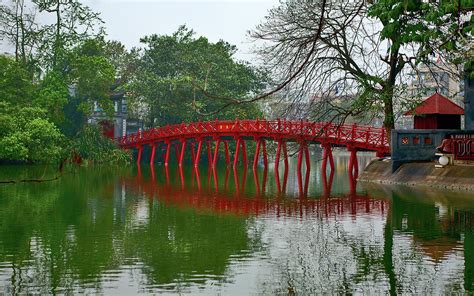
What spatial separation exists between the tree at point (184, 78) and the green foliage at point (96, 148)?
878 cm

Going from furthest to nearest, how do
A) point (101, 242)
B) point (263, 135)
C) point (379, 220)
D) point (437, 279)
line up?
point (263, 135), point (379, 220), point (101, 242), point (437, 279)

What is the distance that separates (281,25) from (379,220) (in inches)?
587

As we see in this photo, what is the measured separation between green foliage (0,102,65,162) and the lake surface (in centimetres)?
1850

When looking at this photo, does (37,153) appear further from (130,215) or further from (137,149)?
(130,215)

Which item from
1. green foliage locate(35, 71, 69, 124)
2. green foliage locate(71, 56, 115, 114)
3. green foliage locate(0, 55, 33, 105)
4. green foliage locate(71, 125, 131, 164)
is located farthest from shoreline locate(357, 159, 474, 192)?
green foliage locate(71, 56, 115, 114)

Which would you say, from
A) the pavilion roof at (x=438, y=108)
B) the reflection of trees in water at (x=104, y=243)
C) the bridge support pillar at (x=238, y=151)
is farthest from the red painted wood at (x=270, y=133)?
the reflection of trees in water at (x=104, y=243)

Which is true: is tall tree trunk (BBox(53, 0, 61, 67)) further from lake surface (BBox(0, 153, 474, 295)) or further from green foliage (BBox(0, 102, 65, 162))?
lake surface (BBox(0, 153, 474, 295))

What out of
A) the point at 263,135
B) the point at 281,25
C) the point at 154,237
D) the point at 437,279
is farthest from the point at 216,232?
the point at 263,135

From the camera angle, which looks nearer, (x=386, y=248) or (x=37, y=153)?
(x=386, y=248)

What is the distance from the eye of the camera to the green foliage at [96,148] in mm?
61969

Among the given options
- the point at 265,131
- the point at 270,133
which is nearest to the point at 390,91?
the point at 270,133

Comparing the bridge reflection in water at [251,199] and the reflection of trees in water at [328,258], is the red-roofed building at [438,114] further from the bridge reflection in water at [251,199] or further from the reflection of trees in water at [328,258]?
the reflection of trees in water at [328,258]

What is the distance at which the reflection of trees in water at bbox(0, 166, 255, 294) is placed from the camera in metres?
13.7

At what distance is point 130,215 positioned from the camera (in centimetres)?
2434
